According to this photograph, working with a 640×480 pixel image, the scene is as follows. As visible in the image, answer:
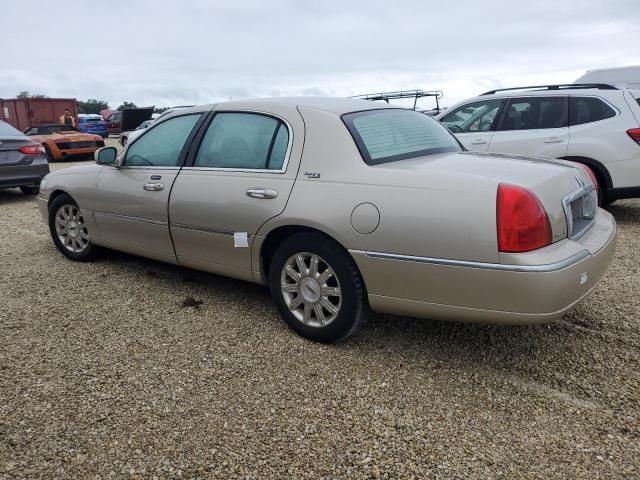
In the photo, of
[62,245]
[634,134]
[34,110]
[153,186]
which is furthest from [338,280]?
[34,110]

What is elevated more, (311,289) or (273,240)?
(273,240)

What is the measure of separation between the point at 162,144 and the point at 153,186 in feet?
1.30

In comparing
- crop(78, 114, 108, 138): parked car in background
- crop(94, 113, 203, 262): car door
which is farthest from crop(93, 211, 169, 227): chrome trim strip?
crop(78, 114, 108, 138): parked car in background

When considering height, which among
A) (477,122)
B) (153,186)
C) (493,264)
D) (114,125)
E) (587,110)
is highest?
(587,110)

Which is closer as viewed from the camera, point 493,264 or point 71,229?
point 493,264

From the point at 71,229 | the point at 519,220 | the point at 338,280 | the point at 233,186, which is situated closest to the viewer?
the point at 519,220

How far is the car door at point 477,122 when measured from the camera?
711 cm

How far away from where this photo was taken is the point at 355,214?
3.00 metres

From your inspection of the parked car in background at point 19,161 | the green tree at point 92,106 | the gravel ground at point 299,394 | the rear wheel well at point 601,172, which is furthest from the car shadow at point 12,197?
the green tree at point 92,106

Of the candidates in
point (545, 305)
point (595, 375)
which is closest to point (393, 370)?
point (545, 305)

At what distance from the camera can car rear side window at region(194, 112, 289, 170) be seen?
11.6 ft

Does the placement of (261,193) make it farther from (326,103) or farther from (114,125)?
(114,125)

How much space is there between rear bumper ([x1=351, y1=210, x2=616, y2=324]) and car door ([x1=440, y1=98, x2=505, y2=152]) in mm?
4248

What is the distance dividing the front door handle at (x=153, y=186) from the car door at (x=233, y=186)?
17 centimetres
